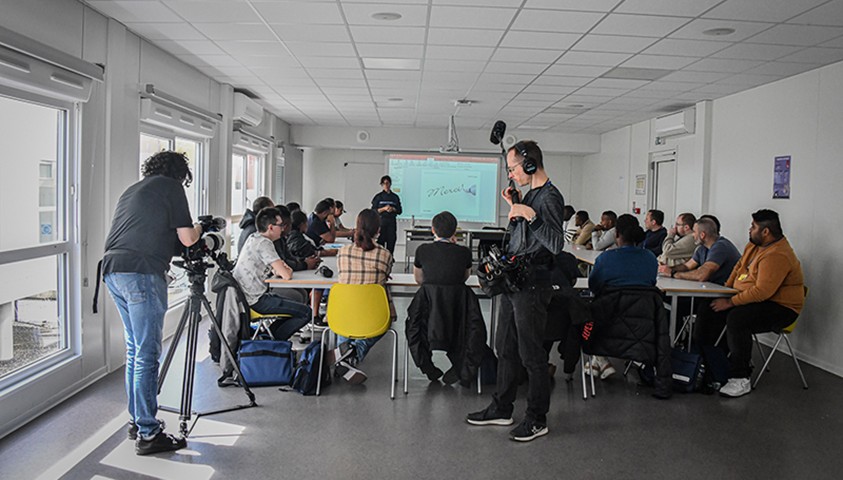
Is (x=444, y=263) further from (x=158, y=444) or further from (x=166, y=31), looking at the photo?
(x=166, y=31)

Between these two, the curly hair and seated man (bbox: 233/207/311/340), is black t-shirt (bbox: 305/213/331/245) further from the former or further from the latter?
the curly hair

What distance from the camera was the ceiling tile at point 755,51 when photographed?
480 centimetres

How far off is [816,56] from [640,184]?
4.46 m

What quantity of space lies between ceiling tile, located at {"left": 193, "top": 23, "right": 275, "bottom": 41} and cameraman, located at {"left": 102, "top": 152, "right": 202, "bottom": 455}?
187 cm

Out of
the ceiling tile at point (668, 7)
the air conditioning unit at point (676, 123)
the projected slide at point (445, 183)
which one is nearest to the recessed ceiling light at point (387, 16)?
the ceiling tile at point (668, 7)

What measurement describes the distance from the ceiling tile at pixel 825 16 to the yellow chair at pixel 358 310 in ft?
10.6

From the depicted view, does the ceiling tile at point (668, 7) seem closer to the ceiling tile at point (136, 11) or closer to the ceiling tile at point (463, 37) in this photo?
the ceiling tile at point (463, 37)

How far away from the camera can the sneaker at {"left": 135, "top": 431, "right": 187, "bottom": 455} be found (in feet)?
10.2

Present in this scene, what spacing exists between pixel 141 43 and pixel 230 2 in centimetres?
140

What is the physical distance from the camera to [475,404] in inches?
159

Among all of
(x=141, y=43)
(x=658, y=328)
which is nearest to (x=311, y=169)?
(x=141, y=43)

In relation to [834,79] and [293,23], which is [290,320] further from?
[834,79]

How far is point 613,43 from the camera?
488 centimetres

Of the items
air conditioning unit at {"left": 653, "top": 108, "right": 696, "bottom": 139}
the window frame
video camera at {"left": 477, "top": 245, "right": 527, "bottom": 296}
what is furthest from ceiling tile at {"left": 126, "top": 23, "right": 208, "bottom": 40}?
air conditioning unit at {"left": 653, "top": 108, "right": 696, "bottom": 139}
